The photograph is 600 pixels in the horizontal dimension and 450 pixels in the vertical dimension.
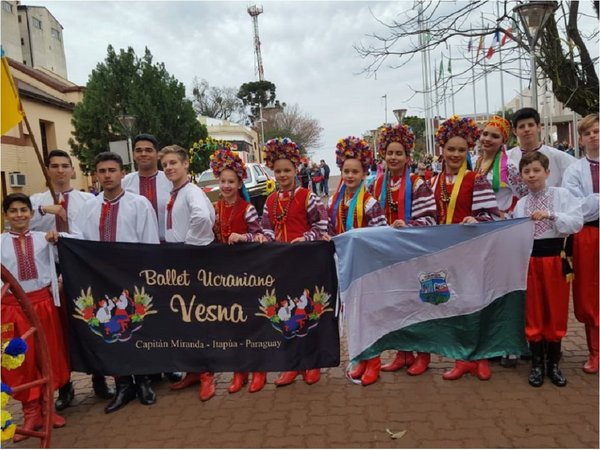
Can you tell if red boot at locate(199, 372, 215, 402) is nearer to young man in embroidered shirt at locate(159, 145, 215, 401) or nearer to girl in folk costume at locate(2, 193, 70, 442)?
young man in embroidered shirt at locate(159, 145, 215, 401)

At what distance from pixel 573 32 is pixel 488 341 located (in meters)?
5.46

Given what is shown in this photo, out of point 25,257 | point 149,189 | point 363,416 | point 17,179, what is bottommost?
point 363,416

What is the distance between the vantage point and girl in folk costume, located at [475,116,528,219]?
183 inches

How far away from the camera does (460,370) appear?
4242mm

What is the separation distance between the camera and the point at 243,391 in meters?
4.27

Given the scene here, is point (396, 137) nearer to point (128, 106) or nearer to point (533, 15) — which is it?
point (533, 15)

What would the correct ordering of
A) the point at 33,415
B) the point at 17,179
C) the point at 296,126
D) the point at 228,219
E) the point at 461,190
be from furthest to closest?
the point at 296,126, the point at 17,179, the point at 228,219, the point at 461,190, the point at 33,415

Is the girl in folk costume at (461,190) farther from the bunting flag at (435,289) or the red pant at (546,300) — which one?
the red pant at (546,300)

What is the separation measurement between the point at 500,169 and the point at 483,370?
5.68 feet

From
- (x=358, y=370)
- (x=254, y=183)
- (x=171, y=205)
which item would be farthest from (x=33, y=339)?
(x=254, y=183)

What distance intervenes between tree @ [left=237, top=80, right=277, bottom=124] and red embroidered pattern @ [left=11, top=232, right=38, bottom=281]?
74.5 m

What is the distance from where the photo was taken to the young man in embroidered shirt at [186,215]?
4191 millimetres

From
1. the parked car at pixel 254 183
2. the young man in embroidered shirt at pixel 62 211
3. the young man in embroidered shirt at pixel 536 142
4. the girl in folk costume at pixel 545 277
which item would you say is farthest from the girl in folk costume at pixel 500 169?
the parked car at pixel 254 183

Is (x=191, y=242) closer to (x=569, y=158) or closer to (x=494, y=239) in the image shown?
(x=494, y=239)
